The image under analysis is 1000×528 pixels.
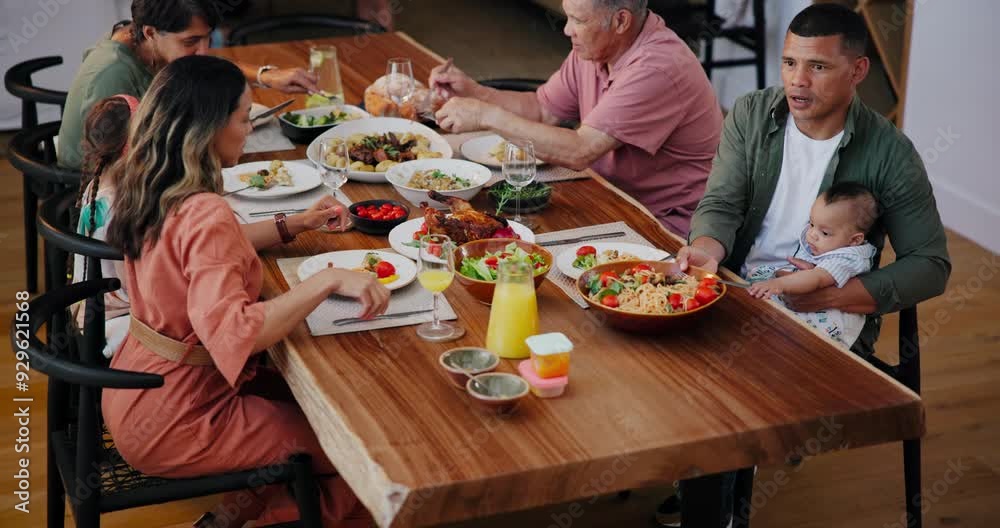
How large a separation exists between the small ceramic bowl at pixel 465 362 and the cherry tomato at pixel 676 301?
328mm

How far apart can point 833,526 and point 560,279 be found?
1042 mm

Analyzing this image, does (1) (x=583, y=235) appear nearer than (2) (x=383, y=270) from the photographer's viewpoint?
No

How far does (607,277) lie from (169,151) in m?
0.80

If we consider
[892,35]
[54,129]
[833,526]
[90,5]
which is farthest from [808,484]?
[90,5]

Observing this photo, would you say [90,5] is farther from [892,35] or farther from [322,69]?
[892,35]

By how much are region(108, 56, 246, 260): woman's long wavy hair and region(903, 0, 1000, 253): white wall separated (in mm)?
3178

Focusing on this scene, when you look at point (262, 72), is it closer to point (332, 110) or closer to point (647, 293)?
point (332, 110)

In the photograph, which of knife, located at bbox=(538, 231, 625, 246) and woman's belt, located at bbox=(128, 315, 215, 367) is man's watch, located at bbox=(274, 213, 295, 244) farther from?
knife, located at bbox=(538, 231, 625, 246)

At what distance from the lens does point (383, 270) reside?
2.23 m

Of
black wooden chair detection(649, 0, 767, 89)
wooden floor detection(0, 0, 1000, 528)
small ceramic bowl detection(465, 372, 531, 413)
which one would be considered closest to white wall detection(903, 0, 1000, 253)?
wooden floor detection(0, 0, 1000, 528)

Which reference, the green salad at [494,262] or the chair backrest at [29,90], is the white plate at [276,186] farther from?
the chair backrest at [29,90]

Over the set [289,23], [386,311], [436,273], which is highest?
[289,23]

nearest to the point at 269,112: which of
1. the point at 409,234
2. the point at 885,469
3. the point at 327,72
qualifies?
the point at 327,72

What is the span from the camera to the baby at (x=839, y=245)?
2348 mm
